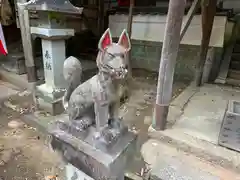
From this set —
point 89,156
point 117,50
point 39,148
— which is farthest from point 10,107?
point 117,50

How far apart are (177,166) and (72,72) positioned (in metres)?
1.52

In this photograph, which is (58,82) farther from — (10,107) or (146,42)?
(146,42)

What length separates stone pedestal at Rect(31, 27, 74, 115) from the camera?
2.89 metres

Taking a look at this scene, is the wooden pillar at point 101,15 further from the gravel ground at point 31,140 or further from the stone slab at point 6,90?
the stone slab at point 6,90

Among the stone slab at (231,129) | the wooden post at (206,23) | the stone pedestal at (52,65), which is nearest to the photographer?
the stone slab at (231,129)

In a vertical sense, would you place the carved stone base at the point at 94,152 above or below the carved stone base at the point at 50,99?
above

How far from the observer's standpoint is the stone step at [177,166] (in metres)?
1.94

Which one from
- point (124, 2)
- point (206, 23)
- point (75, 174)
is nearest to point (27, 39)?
point (75, 174)

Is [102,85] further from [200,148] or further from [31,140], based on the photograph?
[31,140]

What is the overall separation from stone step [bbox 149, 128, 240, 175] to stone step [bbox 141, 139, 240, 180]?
4 cm

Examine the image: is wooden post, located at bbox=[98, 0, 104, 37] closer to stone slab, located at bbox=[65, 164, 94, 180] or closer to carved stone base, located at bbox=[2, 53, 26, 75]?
carved stone base, located at bbox=[2, 53, 26, 75]

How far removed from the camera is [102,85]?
127 centimetres

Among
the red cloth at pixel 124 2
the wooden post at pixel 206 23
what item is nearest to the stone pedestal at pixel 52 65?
the wooden post at pixel 206 23

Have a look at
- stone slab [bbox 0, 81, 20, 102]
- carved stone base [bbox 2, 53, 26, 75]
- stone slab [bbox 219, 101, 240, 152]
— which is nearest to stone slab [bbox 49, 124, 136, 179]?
stone slab [bbox 219, 101, 240, 152]
